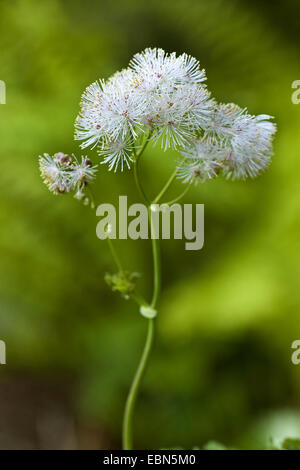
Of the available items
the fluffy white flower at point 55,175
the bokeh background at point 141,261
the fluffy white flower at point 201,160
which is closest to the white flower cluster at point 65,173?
the fluffy white flower at point 55,175

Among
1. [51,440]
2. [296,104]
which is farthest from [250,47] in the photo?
[51,440]

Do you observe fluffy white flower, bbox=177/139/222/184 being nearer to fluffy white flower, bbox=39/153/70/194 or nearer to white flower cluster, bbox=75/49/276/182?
white flower cluster, bbox=75/49/276/182

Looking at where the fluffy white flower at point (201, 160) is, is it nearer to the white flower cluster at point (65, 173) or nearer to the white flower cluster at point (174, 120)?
the white flower cluster at point (174, 120)

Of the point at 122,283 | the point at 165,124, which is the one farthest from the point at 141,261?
the point at 165,124

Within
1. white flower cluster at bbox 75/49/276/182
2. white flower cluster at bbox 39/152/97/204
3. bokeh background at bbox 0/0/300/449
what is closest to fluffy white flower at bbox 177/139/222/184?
white flower cluster at bbox 75/49/276/182
